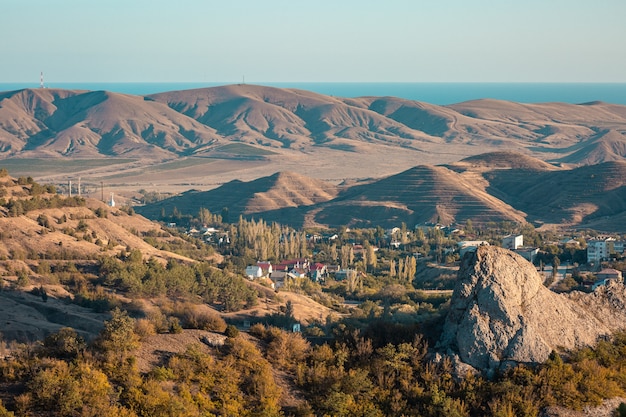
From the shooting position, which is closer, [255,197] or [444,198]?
[444,198]

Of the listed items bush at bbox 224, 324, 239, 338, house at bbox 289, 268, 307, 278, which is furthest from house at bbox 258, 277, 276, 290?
bush at bbox 224, 324, 239, 338

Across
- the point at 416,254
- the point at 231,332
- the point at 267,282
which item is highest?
the point at 231,332

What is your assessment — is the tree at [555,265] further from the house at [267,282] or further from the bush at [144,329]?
the bush at [144,329]

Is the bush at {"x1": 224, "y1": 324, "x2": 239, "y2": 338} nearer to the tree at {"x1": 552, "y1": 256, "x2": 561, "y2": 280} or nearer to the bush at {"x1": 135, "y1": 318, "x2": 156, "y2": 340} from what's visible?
the bush at {"x1": 135, "y1": 318, "x2": 156, "y2": 340}

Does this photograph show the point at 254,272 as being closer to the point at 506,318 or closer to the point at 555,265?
the point at 555,265

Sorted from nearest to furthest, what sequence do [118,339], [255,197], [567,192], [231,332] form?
[118,339] → [231,332] → [567,192] → [255,197]

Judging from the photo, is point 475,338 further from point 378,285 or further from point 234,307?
point 378,285

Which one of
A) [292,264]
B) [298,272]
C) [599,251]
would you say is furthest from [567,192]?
[298,272]

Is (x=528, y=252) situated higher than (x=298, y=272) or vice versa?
(x=528, y=252)
